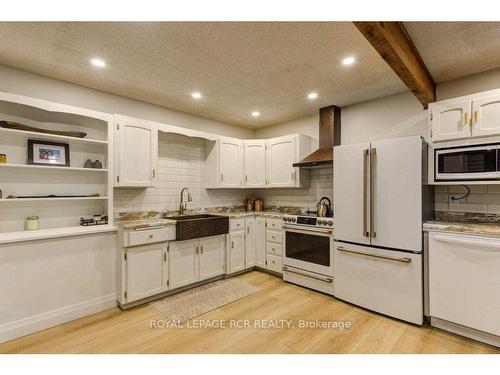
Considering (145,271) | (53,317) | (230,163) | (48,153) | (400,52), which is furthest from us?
(230,163)

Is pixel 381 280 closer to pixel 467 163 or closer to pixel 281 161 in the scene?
pixel 467 163

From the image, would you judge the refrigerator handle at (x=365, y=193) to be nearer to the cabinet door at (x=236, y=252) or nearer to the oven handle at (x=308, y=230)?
the oven handle at (x=308, y=230)

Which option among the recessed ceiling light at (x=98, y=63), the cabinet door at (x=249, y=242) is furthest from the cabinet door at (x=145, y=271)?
the recessed ceiling light at (x=98, y=63)

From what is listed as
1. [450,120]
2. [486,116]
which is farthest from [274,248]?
[486,116]

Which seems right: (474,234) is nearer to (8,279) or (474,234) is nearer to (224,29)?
(224,29)

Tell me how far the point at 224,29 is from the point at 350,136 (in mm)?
2437

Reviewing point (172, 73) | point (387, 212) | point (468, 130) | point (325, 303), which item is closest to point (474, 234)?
point (387, 212)

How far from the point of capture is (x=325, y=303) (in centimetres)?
289

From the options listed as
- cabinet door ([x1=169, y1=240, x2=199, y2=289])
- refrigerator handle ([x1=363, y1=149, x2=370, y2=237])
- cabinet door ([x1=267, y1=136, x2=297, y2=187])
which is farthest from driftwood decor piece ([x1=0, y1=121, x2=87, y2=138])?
refrigerator handle ([x1=363, y1=149, x2=370, y2=237])

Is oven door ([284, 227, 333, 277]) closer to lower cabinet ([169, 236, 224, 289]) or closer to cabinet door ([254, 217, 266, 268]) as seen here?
cabinet door ([254, 217, 266, 268])

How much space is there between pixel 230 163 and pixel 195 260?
1632 mm

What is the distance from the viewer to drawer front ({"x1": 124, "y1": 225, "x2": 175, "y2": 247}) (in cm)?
272

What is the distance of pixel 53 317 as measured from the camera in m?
2.39

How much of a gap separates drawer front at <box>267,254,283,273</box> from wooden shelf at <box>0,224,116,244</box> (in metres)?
2.21
